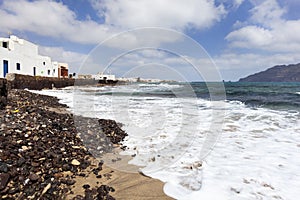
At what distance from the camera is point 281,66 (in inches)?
6914

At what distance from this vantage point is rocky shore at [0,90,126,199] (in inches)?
90.6

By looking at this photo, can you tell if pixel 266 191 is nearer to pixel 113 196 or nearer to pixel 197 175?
pixel 197 175

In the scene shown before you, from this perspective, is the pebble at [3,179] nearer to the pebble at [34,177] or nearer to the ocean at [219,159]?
the pebble at [34,177]

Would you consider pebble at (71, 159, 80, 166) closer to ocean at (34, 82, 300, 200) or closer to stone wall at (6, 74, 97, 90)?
ocean at (34, 82, 300, 200)

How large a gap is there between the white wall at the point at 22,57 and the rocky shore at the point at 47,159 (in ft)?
71.4

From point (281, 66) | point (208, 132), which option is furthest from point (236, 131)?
point (281, 66)

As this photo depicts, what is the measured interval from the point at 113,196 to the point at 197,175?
1.28 metres

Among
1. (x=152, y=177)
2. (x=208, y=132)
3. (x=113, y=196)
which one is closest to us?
(x=113, y=196)

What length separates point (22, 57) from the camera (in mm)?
26000

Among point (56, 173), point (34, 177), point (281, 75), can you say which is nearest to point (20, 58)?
point (56, 173)

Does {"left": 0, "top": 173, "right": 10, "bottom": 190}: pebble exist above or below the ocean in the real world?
above

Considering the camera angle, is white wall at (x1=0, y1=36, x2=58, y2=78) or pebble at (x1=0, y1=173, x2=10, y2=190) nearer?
pebble at (x1=0, y1=173, x2=10, y2=190)

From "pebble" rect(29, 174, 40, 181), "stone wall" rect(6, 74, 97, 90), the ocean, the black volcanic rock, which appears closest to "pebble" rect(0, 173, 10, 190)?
"pebble" rect(29, 174, 40, 181)

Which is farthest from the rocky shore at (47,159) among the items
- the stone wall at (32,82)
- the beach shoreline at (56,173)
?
the stone wall at (32,82)
